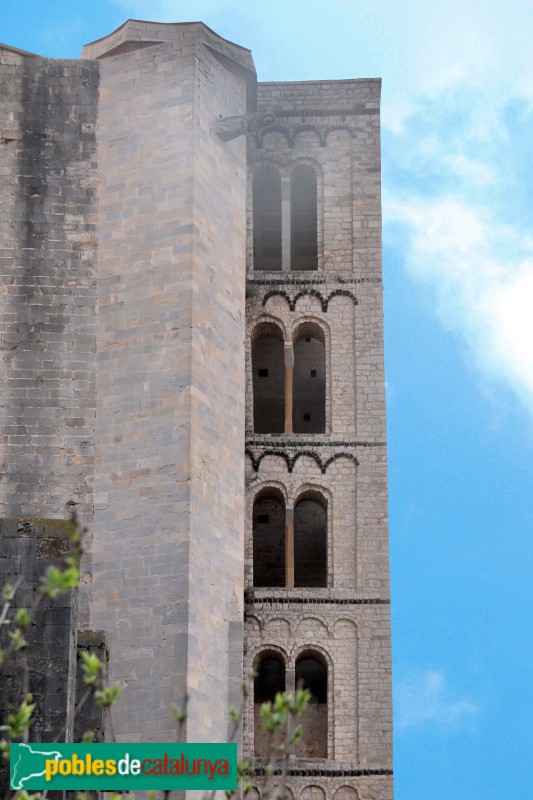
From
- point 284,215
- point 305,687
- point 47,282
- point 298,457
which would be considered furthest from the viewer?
point 284,215

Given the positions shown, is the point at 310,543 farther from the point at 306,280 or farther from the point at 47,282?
the point at 47,282

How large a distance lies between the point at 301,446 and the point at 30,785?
16.1 m

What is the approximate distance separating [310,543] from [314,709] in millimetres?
3587

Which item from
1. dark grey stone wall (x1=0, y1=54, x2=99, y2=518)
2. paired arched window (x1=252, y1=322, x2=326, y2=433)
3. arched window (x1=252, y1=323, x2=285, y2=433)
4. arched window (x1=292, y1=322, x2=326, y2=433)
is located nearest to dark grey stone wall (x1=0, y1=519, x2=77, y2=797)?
dark grey stone wall (x1=0, y1=54, x2=99, y2=518)

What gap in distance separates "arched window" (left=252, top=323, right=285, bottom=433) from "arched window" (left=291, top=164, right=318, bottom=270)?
1635mm

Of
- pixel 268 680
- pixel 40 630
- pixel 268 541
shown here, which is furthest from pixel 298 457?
pixel 40 630

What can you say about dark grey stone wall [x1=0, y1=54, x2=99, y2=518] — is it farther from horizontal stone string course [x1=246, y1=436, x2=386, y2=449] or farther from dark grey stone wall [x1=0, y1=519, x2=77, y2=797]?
dark grey stone wall [x1=0, y1=519, x2=77, y2=797]

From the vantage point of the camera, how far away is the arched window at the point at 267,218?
3612cm

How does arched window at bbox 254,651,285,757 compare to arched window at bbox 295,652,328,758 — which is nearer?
arched window at bbox 295,652,328,758

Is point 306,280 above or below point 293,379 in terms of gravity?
above

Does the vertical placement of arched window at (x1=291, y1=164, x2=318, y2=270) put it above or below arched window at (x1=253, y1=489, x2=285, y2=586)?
above

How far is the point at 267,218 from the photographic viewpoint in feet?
120

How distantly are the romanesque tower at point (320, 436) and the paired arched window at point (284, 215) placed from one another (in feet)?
0.09

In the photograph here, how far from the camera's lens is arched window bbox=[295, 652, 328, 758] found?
32219 mm
